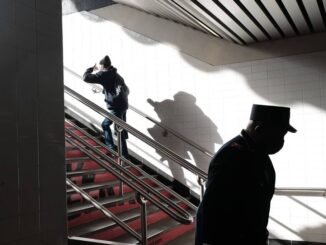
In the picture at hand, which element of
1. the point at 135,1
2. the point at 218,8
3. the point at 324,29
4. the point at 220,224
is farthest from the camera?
the point at 135,1

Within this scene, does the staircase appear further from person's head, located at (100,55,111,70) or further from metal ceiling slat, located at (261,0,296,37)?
metal ceiling slat, located at (261,0,296,37)

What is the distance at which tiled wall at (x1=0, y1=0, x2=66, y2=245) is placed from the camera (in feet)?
5.59

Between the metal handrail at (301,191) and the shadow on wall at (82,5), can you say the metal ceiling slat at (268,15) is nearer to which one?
the metal handrail at (301,191)

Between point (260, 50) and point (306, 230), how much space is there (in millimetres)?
2558

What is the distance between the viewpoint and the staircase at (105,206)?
11.1 ft

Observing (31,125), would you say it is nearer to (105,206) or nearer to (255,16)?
(105,206)

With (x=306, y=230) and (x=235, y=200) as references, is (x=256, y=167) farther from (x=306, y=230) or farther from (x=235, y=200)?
(x=306, y=230)

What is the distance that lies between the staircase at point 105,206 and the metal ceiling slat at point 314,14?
243cm

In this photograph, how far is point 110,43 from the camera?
6367mm

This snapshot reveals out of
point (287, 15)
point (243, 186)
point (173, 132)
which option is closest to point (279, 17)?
point (287, 15)

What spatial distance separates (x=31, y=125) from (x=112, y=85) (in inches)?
141

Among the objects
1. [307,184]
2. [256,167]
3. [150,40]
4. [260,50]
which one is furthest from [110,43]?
[256,167]

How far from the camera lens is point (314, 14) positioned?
3.99 meters

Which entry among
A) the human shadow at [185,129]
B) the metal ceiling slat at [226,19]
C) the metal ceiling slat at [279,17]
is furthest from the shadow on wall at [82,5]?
the metal ceiling slat at [279,17]
